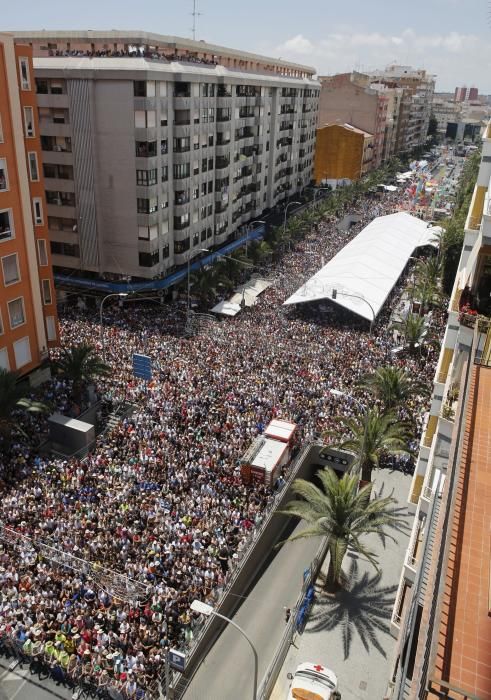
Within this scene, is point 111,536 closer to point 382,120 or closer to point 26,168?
point 26,168

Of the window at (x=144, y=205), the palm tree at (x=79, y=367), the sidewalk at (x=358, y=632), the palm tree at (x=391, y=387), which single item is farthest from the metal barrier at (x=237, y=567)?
the window at (x=144, y=205)

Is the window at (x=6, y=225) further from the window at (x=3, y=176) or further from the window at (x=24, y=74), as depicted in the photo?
the window at (x=24, y=74)

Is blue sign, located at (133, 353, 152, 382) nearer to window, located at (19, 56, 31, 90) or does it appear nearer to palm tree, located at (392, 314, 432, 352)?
window, located at (19, 56, 31, 90)

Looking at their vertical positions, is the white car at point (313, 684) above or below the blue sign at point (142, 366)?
below

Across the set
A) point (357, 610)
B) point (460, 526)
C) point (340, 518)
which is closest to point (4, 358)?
point (340, 518)

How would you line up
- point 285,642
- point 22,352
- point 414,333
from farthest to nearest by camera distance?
1. point 414,333
2. point 22,352
3. point 285,642

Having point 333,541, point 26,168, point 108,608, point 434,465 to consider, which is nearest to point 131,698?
point 108,608

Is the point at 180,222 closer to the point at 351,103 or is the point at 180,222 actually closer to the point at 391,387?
the point at 391,387
